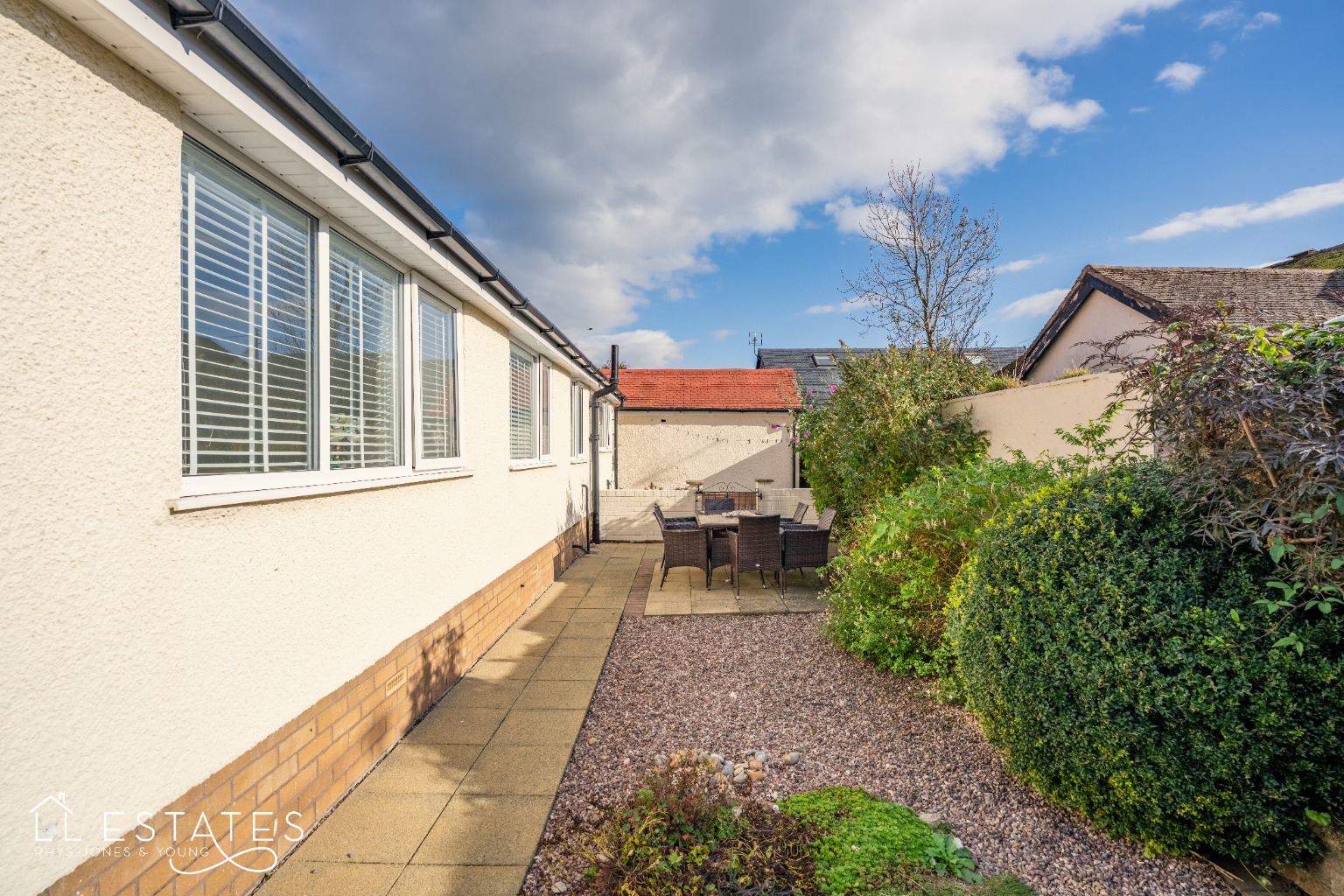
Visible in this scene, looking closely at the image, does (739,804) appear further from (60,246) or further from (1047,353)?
(1047,353)

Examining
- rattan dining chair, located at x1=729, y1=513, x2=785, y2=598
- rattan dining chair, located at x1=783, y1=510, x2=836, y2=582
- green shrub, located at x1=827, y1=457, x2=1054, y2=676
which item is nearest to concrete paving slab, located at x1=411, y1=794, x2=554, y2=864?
green shrub, located at x1=827, y1=457, x2=1054, y2=676

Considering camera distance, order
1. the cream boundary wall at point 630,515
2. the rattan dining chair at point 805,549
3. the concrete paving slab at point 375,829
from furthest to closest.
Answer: the cream boundary wall at point 630,515 < the rattan dining chair at point 805,549 < the concrete paving slab at point 375,829

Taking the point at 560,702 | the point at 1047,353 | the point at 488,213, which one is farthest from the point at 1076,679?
the point at 1047,353

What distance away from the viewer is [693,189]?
10.6 meters

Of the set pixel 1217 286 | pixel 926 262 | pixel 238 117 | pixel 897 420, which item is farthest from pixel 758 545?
pixel 1217 286

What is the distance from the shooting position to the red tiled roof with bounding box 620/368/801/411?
1677 cm

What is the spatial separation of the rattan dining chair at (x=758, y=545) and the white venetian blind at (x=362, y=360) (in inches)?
188

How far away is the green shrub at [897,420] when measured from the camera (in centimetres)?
786

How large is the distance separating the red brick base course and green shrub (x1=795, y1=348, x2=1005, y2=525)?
17.6ft

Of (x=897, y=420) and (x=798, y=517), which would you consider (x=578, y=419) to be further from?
(x=897, y=420)

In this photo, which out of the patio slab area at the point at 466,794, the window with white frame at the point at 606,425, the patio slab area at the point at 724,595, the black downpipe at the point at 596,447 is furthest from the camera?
the window with white frame at the point at 606,425

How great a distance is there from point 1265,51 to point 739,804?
9.08 meters

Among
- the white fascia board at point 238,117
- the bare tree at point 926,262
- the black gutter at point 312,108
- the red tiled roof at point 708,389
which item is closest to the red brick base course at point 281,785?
the white fascia board at point 238,117

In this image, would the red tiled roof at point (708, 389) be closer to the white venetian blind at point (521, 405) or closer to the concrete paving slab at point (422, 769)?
the white venetian blind at point (521, 405)
